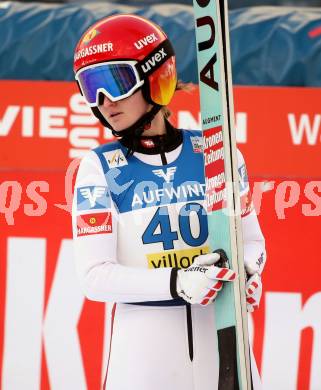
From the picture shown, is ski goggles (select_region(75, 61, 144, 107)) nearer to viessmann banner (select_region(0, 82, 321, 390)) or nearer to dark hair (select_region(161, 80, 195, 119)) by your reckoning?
dark hair (select_region(161, 80, 195, 119))

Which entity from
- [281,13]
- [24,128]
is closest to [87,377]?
[24,128]

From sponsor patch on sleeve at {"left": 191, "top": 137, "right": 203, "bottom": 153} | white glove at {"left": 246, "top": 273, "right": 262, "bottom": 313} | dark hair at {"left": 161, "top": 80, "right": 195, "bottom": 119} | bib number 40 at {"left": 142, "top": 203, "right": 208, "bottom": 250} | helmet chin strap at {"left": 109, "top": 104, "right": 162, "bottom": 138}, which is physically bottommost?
white glove at {"left": 246, "top": 273, "right": 262, "bottom": 313}

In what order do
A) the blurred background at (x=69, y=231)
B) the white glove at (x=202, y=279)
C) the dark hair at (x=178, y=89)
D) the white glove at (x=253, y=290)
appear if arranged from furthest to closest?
the blurred background at (x=69, y=231)
the dark hair at (x=178, y=89)
the white glove at (x=253, y=290)
the white glove at (x=202, y=279)

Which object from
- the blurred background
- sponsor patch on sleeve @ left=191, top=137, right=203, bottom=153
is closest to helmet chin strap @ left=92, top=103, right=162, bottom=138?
sponsor patch on sleeve @ left=191, top=137, right=203, bottom=153

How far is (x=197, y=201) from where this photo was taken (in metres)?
2.47

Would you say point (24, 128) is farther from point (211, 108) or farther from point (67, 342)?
point (211, 108)

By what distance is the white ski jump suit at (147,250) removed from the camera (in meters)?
2.40

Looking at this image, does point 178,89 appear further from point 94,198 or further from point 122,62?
point 94,198

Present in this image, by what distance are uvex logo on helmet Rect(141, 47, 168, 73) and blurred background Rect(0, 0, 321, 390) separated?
4.93ft

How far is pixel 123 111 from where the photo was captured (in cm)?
247

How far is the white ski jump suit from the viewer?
7.88 ft

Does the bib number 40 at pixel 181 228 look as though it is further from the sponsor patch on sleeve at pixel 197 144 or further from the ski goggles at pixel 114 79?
the ski goggles at pixel 114 79

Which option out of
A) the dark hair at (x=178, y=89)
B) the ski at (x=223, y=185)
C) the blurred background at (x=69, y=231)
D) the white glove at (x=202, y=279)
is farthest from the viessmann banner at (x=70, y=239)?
the white glove at (x=202, y=279)

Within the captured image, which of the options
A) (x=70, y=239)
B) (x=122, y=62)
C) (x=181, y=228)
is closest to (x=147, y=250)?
(x=181, y=228)
